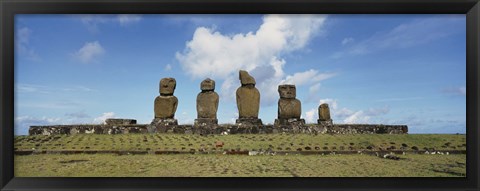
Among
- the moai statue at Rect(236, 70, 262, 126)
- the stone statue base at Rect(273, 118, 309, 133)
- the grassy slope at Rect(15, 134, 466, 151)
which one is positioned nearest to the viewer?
the grassy slope at Rect(15, 134, 466, 151)

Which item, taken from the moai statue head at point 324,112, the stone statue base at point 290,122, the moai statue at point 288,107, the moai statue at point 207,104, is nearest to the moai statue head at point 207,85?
the moai statue at point 207,104

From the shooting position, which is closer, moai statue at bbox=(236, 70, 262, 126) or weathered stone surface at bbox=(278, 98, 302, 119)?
moai statue at bbox=(236, 70, 262, 126)

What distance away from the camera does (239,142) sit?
41.2 ft

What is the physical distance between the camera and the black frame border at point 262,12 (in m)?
5.44

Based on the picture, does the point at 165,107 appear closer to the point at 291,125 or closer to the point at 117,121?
the point at 117,121

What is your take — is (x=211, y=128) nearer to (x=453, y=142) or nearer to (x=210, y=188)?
(x=453, y=142)

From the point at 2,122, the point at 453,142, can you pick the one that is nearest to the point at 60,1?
the point at 2,122

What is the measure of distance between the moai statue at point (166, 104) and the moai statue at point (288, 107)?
12.9 ft

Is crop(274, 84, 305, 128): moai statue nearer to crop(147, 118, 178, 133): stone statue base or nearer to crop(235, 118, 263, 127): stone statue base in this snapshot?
crop(235, 118, 263, 127): stone statue base

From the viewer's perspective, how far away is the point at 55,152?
11.0m

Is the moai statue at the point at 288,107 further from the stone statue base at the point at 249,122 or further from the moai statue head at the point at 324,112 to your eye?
the moai statue head at the point at 324,112

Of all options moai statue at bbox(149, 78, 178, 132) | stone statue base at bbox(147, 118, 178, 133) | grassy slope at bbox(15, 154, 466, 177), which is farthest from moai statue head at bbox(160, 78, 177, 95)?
grassy slope at bbox(15, 154, 466, 177)

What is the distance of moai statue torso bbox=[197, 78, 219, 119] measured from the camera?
54.0 feet

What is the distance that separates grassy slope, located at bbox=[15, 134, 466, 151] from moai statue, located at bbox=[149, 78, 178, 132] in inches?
86.4
